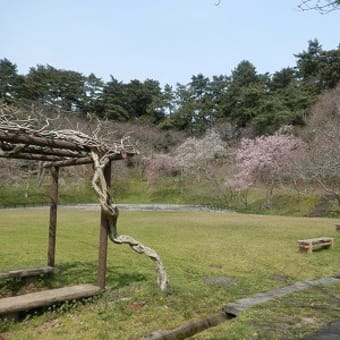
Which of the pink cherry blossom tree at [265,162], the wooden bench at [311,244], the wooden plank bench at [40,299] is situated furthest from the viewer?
the pink cherry blossom tree at [265,162]

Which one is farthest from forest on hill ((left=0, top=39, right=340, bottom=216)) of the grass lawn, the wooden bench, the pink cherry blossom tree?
the grass lawn

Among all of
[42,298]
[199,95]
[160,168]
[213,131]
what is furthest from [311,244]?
[199,95]

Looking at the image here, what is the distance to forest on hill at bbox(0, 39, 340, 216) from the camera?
98.7 ft

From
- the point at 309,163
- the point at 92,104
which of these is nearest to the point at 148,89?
the point at 92,104

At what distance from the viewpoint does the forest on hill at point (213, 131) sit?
3008 centimetres

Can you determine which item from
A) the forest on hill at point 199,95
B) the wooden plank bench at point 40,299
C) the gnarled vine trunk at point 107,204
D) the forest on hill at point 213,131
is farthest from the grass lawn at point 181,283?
the forest on hill at point 199,95

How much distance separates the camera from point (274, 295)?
5.90 m

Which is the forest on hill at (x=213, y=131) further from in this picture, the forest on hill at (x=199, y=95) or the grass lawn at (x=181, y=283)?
the grass lawn at (x=181, y=283)

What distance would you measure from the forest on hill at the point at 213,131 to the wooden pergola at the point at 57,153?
17.5m

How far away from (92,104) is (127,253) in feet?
129

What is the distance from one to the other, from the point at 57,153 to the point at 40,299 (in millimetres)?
2160

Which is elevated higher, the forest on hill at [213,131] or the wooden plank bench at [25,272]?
the forest on hill at [213,131]

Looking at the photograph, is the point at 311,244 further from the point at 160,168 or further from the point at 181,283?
the point at 160,168

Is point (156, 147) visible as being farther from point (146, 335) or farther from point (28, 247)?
point (146, 335)
